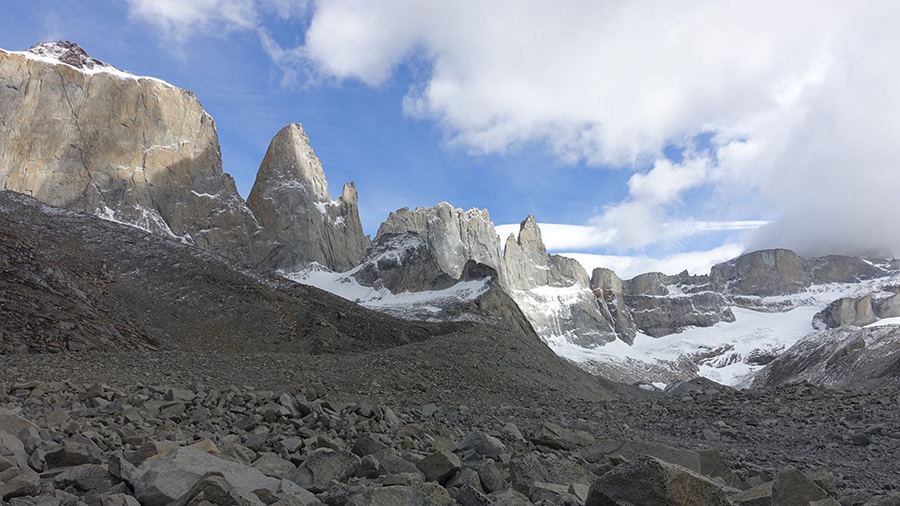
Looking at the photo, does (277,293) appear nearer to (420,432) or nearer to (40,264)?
(40,264)

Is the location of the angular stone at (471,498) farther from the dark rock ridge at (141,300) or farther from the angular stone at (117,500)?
the dark rock ridge at (141,300)

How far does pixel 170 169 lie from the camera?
380 feet

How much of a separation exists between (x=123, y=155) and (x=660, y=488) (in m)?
125

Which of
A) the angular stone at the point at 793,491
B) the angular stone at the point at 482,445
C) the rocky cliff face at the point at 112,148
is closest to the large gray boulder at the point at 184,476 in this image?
the angular stone at the point at 482,445

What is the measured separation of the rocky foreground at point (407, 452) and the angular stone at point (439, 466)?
0.01m

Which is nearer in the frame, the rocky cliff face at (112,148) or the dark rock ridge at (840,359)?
the dark rock ridge at (840,359)

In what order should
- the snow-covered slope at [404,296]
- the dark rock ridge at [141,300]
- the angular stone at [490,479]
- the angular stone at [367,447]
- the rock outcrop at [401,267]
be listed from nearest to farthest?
the angular stone at [490,479] < the angular stone at [367,447] < the dark rock ridge at [141,300] < the snow-covered slope at [404,296] < the rock outcrop at [401,267]

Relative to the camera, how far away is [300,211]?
5738 inches

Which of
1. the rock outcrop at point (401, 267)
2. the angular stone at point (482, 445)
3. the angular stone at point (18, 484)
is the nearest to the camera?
the angular stone at point (18, 484)

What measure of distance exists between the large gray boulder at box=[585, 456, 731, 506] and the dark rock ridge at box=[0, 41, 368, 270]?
10931 centimetres

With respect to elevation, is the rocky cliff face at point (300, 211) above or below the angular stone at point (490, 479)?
above

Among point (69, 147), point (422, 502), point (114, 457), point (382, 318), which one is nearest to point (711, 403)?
point (422, 502)

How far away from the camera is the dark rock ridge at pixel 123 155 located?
102250mm

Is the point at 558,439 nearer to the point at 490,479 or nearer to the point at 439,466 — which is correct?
the point at 490,479
